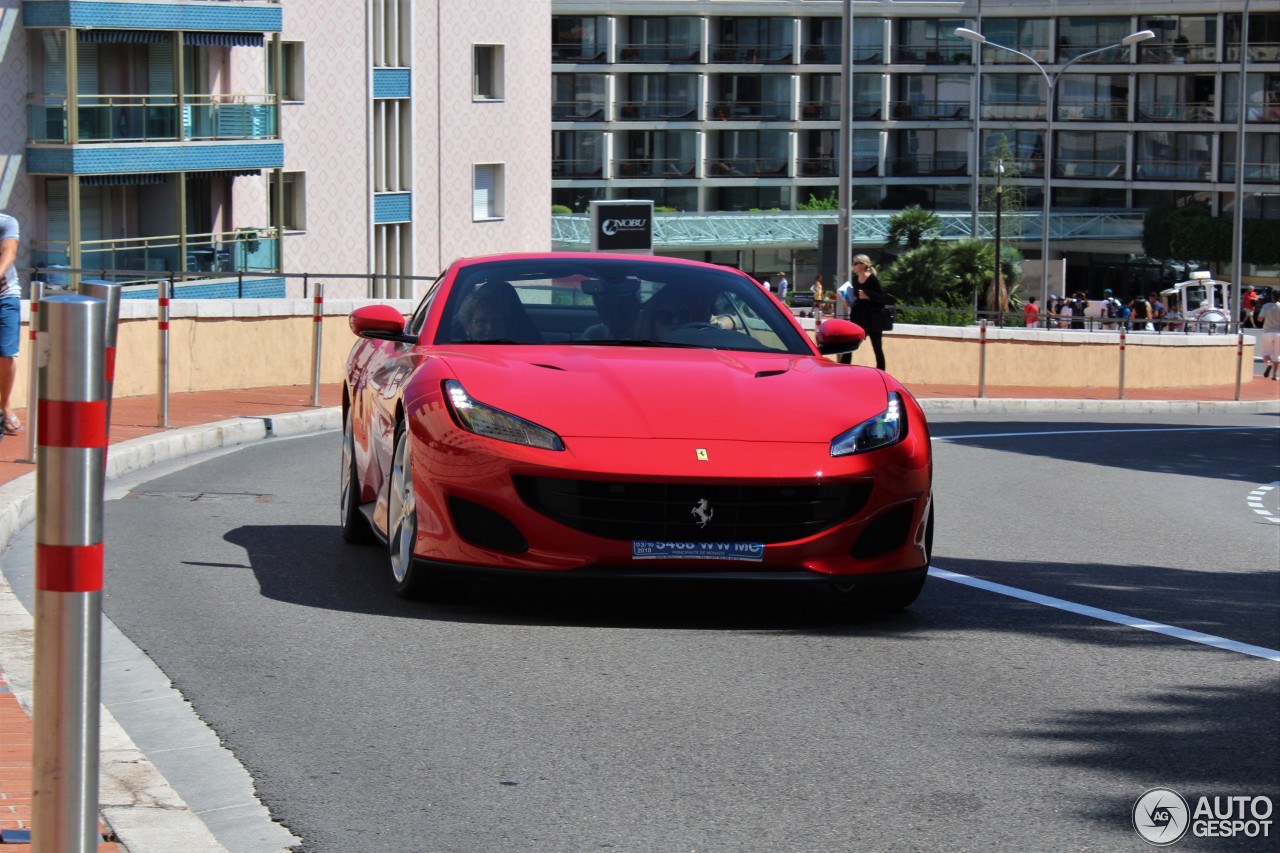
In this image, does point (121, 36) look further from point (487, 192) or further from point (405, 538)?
point (405, 538)

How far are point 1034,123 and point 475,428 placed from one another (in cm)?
9264

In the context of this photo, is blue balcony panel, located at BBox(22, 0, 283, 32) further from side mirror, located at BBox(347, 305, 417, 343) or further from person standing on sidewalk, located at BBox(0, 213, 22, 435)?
side mirror, located at BBox(347, 305, 417, 343)

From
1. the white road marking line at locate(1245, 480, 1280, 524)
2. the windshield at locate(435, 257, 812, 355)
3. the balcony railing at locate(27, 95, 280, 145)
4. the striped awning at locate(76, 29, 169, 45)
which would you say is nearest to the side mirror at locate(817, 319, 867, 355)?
the windshield at locate(435, 257, 812, 355)

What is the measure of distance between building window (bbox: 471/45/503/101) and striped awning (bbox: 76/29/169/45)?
46.6ft

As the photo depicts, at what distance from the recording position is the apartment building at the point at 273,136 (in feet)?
150

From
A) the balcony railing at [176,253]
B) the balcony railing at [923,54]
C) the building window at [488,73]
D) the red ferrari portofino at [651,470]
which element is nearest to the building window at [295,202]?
the balcony railing at [176,253]

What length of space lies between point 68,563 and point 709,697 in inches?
123

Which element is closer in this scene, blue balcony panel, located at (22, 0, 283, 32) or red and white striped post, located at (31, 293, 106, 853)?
red and white striped post, located at (31, 293, 106, 853)

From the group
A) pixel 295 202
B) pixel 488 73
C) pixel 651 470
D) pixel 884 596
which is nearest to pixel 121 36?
pixel 295 202

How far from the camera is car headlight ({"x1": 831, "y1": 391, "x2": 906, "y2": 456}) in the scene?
730 cm

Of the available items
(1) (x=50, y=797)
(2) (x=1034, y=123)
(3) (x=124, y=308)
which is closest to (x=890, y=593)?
(1) (x=50, y=797)

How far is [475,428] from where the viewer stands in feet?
23.8

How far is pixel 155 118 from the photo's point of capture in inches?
1866

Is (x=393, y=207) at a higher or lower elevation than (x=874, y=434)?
higher
